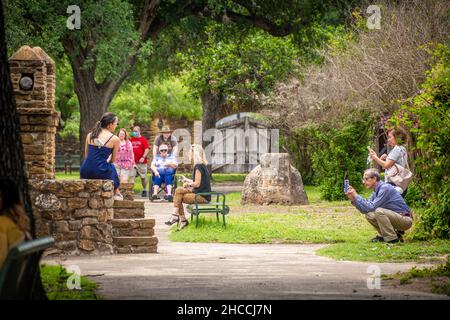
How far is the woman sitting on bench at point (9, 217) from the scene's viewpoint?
26.4ft

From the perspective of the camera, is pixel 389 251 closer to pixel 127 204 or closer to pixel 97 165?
pixel 127 204

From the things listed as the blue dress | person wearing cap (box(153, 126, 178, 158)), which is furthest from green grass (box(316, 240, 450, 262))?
person wearing cap (box(153, 126, 178, 158))

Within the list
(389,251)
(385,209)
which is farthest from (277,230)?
(389,251)

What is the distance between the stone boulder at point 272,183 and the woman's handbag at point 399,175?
857 centimetres

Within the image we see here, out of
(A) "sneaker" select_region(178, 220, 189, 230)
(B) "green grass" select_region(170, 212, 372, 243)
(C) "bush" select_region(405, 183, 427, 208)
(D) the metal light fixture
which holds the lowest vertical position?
(B) "green grass" select_region(170, 212, 372, 243)

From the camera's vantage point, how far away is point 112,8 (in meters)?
30.8

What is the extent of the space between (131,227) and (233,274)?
11.8 feet

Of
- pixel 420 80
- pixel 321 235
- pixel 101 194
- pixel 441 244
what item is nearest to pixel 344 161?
pixel 420 80

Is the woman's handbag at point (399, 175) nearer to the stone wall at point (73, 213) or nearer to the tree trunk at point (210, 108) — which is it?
the stone wall at point (73, 213)

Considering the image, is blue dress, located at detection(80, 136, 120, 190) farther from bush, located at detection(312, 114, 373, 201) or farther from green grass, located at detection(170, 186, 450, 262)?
bush, located at detection(312, 114, 373, 201)

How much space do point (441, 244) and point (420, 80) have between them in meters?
9.88

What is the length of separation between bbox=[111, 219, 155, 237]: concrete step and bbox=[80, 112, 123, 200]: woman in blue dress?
80 centimetres

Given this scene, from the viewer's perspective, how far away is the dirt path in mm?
10578

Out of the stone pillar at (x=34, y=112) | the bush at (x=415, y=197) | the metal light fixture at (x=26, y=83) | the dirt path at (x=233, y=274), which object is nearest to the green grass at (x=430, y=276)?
the dirt path at (x=233, y=274)
